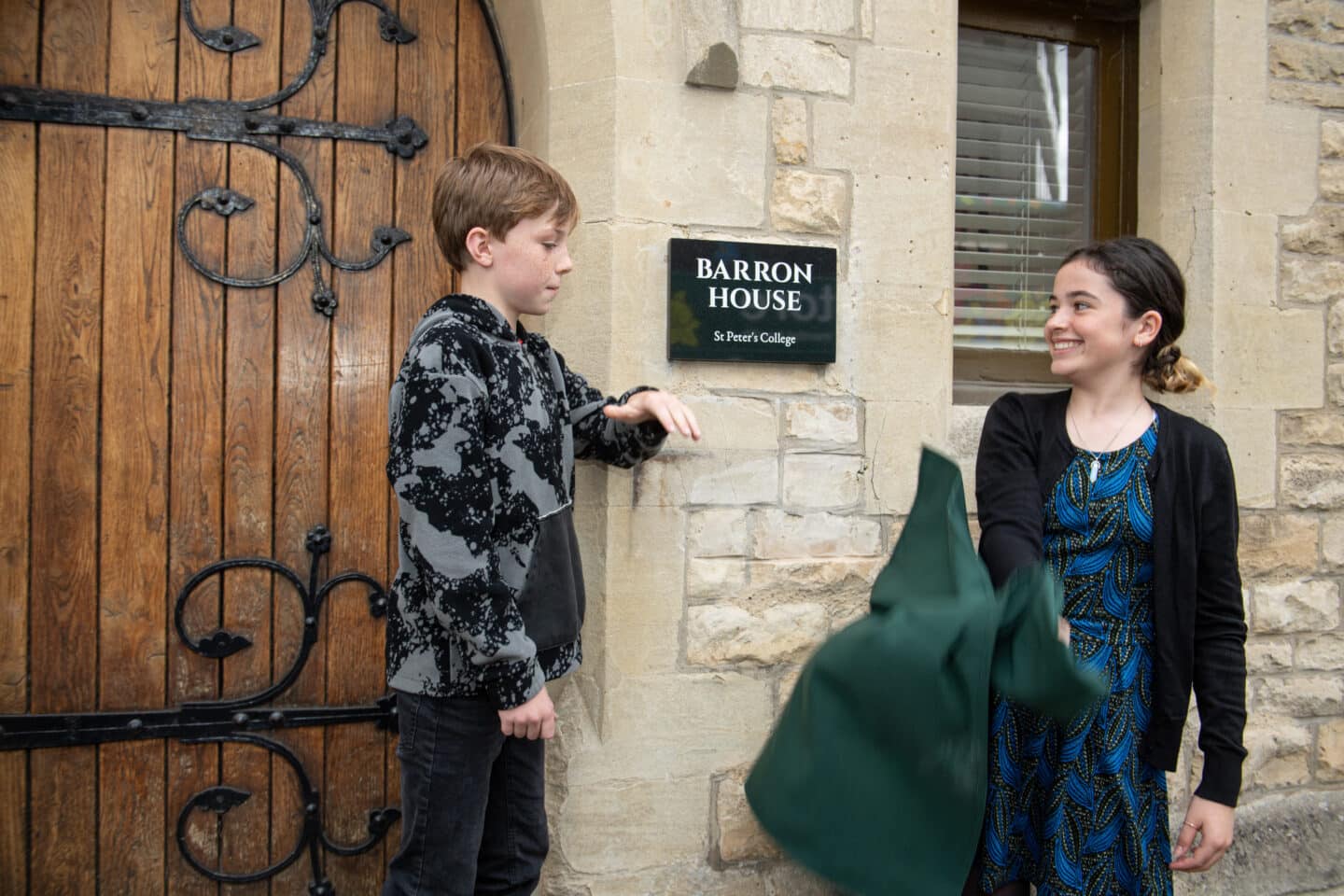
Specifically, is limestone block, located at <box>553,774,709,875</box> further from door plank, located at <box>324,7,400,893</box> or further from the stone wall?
door plank, located at <box>324,7,400,893</box>

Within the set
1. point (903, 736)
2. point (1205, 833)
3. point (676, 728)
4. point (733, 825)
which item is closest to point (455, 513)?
point (903, 736)

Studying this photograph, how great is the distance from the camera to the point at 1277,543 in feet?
9.71

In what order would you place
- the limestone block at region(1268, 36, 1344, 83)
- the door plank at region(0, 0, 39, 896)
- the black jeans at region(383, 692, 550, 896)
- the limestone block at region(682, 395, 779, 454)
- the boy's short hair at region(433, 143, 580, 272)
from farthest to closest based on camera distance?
the limestone block at region(1268, 36, 1344, 83), the limestone block at region(682, 395, 779, 454), the door plank at region(0, 0, 39, 896), the boy's short hair at region(433, 143, 580, 272), the black jeans at region(383, 692, 550, 896)

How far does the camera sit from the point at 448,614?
1.73m

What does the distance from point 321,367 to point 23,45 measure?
39.8 inches

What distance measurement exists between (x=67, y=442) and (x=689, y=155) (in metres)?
1.66

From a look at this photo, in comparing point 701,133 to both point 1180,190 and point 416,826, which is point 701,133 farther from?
point 416,826

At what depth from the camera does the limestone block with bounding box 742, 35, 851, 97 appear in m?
2.62

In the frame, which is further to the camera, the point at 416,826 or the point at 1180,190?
the point at 1180,190

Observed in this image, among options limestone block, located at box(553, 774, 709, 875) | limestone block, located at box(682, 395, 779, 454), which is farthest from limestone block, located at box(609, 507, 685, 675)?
limestone block, located at box(553, 774, 709, 875)

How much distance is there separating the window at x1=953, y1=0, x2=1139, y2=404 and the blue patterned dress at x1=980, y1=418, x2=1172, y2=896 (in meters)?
1.25

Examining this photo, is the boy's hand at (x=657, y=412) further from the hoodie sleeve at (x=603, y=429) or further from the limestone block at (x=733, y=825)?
the limestone block at (x=733, y=825)

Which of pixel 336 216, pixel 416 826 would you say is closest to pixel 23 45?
pixel 336 216

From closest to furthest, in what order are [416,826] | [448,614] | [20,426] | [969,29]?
[448,614]
[416,826]
[20,426]
[969,29]
